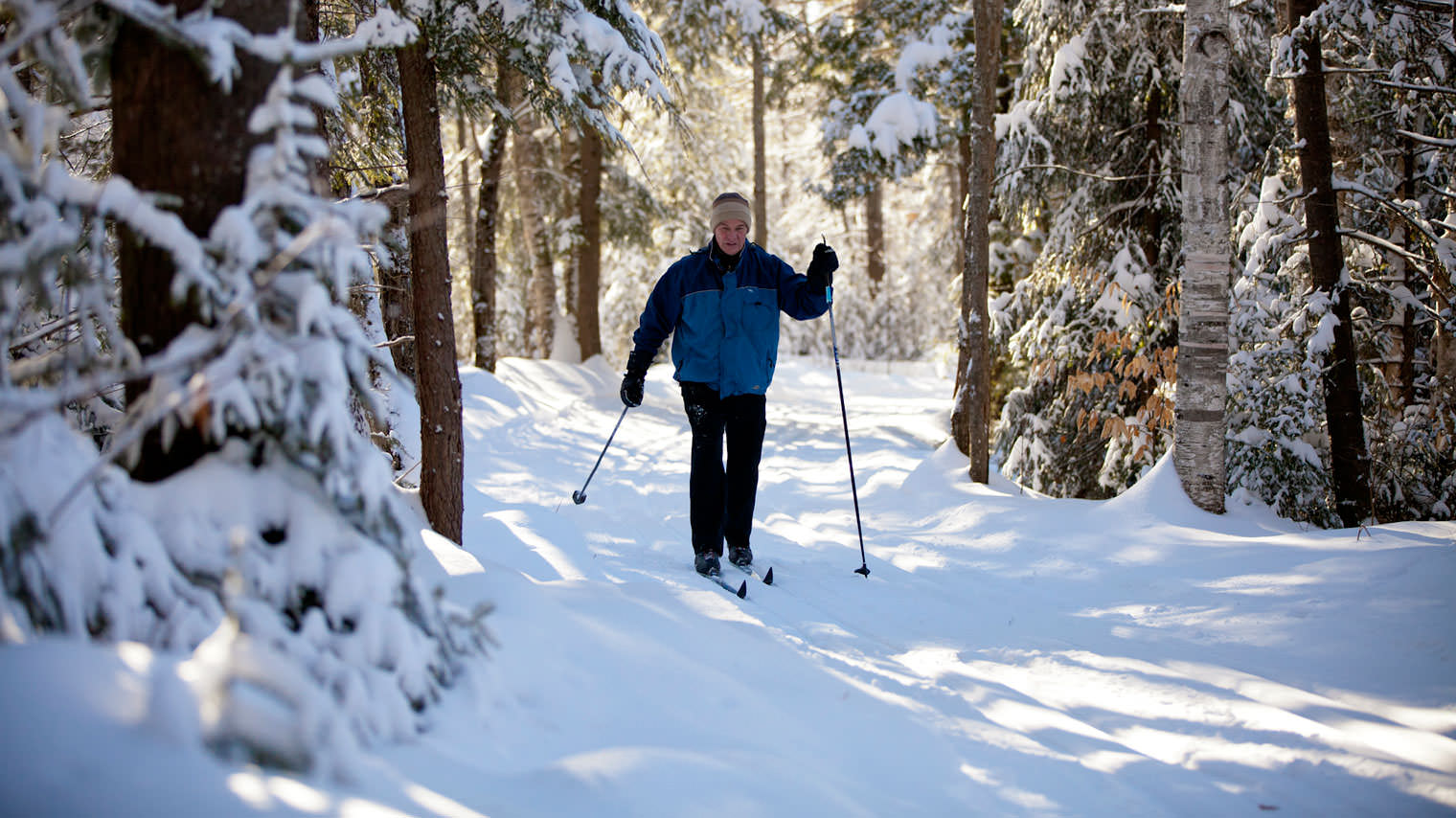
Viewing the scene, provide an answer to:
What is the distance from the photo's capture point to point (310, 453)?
6.06ft

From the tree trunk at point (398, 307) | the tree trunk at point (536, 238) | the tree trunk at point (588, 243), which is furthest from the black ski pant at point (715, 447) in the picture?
the tree trunk at point (588, 243)

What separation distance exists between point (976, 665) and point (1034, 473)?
6876 millimetres

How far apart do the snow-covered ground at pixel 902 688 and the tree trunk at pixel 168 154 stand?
716 mm

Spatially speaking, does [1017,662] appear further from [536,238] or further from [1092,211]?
[536,238]

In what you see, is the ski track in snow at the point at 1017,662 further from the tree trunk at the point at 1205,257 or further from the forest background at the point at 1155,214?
the forest background at the point at 1155,214

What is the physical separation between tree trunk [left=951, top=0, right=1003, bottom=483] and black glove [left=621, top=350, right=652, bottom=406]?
11.6 feet

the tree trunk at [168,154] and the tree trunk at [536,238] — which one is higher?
the tree trunk at [536,238]

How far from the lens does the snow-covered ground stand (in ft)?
5.08

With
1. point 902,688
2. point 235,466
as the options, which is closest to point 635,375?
point 902,688

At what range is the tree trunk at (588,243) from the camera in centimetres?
1512

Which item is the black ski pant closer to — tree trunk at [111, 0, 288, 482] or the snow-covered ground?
the snow-covered ground

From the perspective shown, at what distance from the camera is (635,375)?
4.52 m

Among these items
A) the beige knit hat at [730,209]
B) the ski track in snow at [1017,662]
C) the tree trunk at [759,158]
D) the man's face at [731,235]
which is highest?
the tree trunk at [759,158]

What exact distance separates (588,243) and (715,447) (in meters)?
11.6
